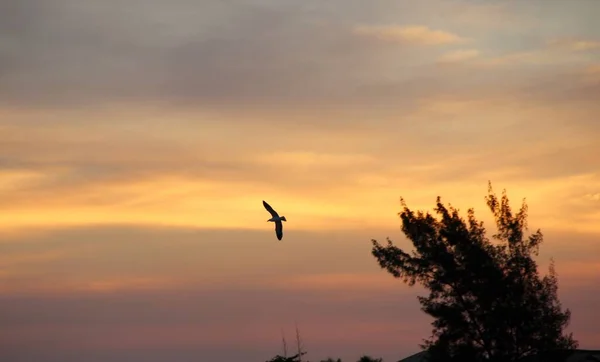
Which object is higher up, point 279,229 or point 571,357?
point 279,229

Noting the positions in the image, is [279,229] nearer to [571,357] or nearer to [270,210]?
[270,210]

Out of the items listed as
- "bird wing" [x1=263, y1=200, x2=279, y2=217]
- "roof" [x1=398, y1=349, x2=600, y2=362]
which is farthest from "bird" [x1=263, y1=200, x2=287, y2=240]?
"roof" [x1=398, y1=349, x2=600, y2=362]

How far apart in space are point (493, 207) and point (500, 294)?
6.06 m

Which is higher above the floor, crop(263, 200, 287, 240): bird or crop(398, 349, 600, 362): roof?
crop(263, 200, 287, 240): bird

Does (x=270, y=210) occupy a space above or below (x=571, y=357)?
above

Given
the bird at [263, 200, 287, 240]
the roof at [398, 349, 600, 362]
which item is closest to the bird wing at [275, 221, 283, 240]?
the bird at [263, 200, 287, 240]

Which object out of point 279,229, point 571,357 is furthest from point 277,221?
point 571,357

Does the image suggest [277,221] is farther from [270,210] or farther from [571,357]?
[571,357]

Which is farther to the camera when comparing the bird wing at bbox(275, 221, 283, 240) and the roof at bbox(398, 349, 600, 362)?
the roof at bbox(398, 349, 600, 362)

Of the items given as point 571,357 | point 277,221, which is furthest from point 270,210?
point 571,357

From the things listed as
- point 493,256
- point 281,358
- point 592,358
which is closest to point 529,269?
point 493,256

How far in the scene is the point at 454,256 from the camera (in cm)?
7044

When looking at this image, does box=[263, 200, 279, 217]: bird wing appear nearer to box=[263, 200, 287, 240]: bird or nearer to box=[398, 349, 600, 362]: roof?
box=[263, 200, 287, 240]: bird

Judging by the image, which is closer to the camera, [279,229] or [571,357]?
[279,229]
